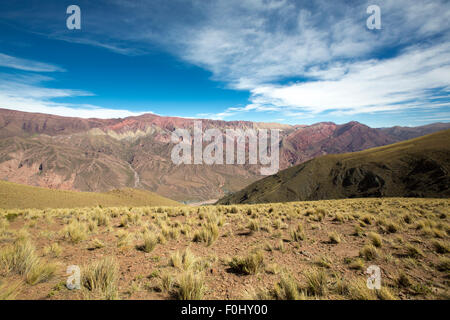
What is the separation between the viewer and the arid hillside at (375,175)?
67.3 metres

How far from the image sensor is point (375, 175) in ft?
277

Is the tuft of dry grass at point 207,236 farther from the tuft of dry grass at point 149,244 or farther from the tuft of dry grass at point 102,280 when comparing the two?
the tuft of dry grass at point 102,280

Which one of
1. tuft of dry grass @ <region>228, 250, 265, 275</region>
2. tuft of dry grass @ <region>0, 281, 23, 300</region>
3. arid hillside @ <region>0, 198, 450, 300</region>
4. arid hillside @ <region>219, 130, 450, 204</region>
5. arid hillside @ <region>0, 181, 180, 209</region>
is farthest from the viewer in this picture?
arid hillside @ <region>219, 130, 450, 204</region>

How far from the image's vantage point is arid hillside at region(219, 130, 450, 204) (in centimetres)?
6731

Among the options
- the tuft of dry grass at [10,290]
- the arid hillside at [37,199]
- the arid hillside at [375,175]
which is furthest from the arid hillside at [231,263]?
the arid hillside at [375,175]

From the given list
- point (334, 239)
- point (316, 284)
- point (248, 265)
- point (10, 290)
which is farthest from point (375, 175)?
point (10, 290)

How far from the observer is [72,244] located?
693cm

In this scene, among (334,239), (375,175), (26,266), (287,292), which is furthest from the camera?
(375,175)

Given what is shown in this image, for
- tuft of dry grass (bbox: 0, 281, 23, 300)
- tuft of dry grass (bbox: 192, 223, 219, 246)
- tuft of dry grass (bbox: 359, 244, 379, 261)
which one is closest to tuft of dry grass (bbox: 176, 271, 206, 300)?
tuft of dry grass (bbox: 0, 281, 23, 300)

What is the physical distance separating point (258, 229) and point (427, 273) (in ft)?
18.7

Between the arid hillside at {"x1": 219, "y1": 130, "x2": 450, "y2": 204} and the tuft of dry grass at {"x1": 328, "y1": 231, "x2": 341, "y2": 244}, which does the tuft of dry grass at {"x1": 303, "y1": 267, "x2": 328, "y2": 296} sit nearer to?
the tuft of dry grass at {"x1": 328, "y1": 231, "x2": 341, "y2": 244}

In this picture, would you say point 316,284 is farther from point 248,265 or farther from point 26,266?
point 26,266
